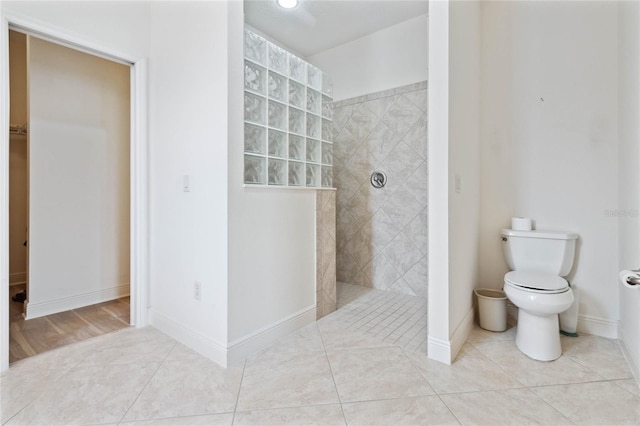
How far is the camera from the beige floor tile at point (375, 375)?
4.82 ft

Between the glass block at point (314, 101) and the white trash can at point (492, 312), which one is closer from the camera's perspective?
the white trash can at point (492, 312)

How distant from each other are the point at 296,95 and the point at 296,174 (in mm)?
547

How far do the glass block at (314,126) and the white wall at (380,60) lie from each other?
1131mm

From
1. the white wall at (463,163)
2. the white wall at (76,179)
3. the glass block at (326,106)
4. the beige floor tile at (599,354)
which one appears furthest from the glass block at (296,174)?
the beige floor tile at (599,354)

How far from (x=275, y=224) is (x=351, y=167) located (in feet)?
5.18

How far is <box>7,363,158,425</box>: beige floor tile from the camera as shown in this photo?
1309 millimetres

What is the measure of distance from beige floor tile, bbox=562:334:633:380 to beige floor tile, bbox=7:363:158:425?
2.37m

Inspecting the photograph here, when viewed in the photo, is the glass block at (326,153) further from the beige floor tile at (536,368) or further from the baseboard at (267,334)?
the beige floor tile at (536,368)

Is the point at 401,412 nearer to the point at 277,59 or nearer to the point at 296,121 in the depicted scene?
the point at 296,121

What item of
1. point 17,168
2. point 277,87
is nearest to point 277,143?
point 277,87

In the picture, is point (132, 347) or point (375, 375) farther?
point (132, 347)

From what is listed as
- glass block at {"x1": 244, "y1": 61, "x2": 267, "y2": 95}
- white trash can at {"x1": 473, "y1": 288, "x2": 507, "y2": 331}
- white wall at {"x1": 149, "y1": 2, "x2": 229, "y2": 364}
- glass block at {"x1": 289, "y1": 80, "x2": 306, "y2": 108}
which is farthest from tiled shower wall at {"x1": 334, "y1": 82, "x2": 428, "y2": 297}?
white wall at {"x1": 149, "y1": 2, "x2": 229, "y2": 364}

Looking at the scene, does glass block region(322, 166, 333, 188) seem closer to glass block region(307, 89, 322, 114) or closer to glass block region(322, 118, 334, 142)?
glass block region(322, 118, 334, 142)

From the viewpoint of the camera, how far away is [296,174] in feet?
7.24
